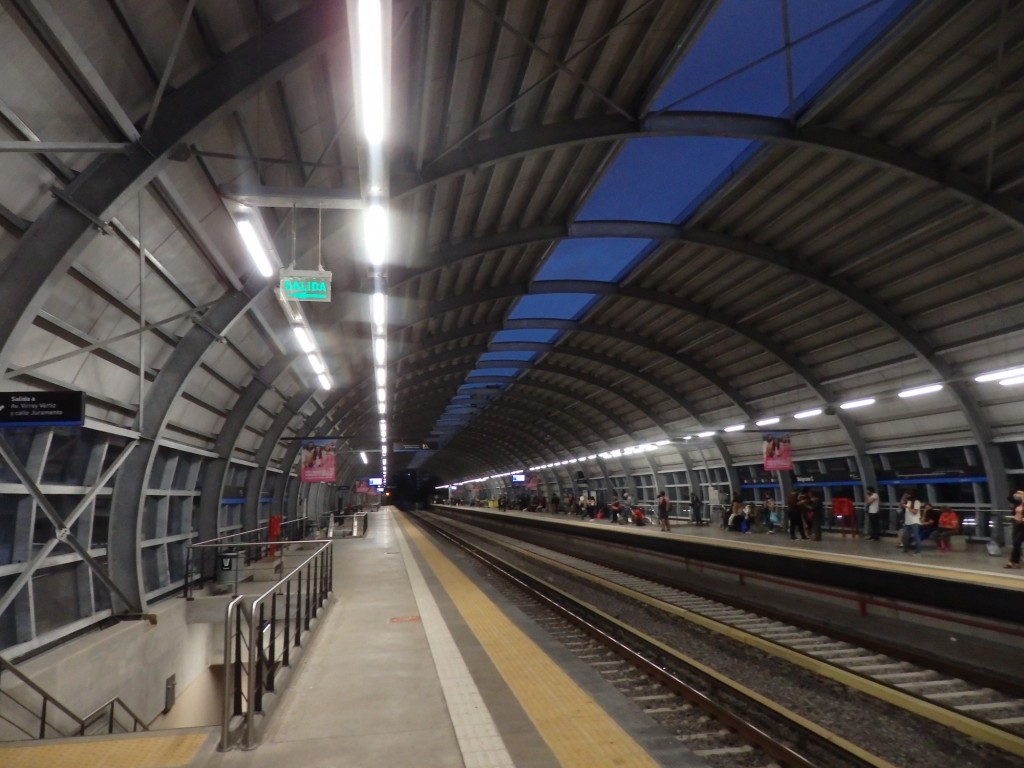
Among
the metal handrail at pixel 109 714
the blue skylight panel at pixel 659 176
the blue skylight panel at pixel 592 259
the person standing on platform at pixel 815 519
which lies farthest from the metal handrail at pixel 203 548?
the person standing on platform at pixel 815 519

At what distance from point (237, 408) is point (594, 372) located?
1927 centimetres

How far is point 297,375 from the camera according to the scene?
19.2m

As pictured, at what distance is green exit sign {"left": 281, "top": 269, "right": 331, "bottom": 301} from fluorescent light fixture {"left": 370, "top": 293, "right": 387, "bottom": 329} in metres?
3.53

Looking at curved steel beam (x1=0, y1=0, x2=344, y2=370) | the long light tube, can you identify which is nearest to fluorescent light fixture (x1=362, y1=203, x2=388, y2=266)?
the long light tube

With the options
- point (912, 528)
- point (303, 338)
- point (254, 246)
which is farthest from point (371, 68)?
point (912, 528)

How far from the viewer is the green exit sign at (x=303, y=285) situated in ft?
25.8

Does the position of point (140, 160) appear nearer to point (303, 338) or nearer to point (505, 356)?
point (303, 338)

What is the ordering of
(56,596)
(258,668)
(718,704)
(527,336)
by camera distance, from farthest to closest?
1. (527,336)
2. (56,596)
3. (718,704)
4. (258,668)

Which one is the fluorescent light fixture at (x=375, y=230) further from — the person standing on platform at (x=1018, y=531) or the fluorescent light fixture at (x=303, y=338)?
the person standing on platform at (x=1018, y=531)

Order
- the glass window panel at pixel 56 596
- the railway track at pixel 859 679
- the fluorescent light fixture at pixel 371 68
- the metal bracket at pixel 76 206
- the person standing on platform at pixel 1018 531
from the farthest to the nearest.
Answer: the person standing on platform at pixel 1018 531
the glass window panel at pixel 56 596
the metal bracket at pixel 76 206
the railway track at pixel 859 679
the fluorescent light fixture at pixel 371 68

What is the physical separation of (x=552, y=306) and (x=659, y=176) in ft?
31.9

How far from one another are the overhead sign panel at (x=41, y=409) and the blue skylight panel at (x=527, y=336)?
2068cm

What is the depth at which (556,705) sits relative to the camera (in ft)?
19.7

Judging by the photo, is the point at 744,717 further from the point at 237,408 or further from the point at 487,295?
the point at 487,295
